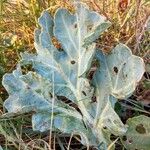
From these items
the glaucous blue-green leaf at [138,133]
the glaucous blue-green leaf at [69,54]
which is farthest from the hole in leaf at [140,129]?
the glaucous blue-green leaf at [69,54]

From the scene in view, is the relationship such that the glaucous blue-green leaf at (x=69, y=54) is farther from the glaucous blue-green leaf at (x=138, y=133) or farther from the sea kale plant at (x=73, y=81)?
the glaucous blue-green leaf at (x=138, y=133)

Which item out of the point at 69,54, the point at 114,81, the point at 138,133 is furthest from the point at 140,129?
the point at 69,54

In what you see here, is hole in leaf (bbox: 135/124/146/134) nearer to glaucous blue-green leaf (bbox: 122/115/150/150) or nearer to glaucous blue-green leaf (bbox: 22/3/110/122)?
glaucous blue-green leaf (bbox: 122/115/150/150)

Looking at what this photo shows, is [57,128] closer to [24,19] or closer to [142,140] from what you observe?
[142,140]

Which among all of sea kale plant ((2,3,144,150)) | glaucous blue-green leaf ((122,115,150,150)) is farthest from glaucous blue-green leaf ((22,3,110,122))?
glaucous blue-green leaf ((122,115,150,150))

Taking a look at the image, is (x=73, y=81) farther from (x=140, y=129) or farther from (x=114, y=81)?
(x=140, y=129)
